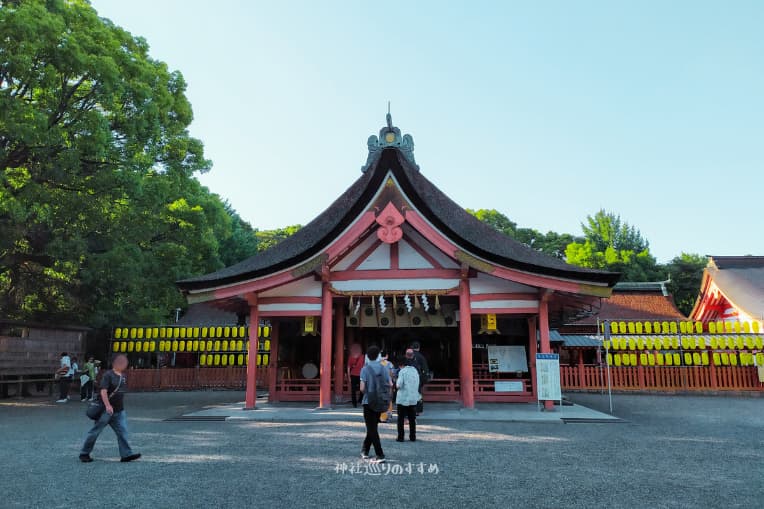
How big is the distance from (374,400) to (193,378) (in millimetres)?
18508

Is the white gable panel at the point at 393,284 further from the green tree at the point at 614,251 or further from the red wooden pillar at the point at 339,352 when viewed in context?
the green tree at the point at 614,251

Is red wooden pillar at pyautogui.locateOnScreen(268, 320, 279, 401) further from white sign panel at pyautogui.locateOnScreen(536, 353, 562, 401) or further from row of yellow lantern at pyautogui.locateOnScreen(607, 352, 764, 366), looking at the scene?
row of yellow lantern at pyautogui.locateOnScreen(607, 352, 764, 366)

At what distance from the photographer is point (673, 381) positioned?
63.8 ft

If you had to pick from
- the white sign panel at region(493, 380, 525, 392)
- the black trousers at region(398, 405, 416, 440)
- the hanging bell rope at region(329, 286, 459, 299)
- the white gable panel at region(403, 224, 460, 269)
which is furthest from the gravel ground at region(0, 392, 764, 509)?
the white gable panel at region(403, 224, 460, 269)

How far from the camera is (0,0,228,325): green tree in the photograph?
1414 centimetres

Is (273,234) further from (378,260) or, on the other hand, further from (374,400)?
(374,400)

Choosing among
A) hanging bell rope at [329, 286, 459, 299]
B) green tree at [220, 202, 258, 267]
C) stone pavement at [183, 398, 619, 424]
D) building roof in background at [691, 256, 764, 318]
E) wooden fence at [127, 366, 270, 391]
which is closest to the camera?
stone pavement at [183, 398, 619, 424]

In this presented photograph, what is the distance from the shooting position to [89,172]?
16.5 metres

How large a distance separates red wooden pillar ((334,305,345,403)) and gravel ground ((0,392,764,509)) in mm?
3833

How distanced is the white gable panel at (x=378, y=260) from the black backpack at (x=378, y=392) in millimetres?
6392

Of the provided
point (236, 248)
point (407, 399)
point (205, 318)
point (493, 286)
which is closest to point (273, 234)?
point (236, 248)

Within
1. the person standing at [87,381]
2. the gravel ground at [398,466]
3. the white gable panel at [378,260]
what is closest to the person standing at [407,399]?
the gravel ground at [398,466]

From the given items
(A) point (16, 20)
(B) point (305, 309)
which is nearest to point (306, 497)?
(B) point (305, 309)

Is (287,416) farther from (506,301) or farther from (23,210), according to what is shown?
(23,210)
